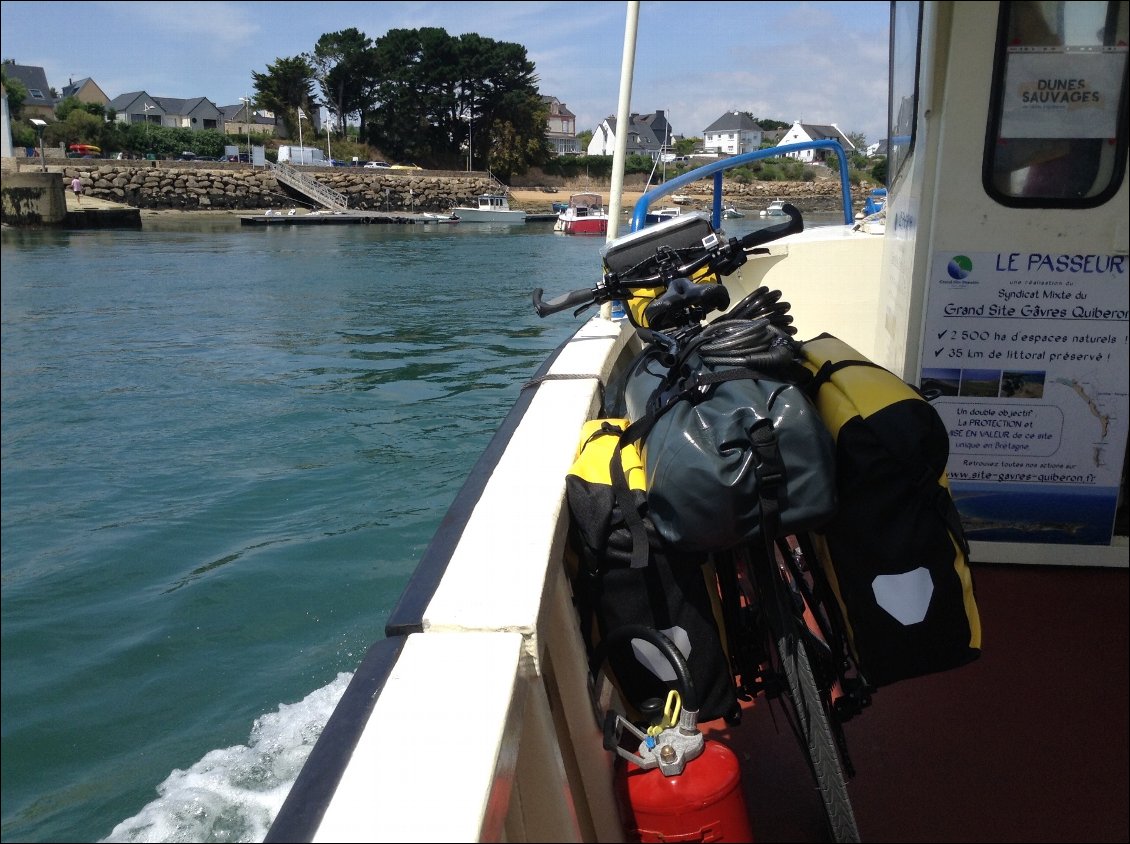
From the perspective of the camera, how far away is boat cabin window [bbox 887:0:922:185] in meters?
2.85

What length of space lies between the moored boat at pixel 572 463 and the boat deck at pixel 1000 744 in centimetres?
5

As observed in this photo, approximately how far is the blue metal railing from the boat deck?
7.10ft

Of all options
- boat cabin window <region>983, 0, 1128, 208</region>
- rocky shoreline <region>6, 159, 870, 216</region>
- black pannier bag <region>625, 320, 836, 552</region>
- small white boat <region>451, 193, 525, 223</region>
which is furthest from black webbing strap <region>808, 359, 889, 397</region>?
small white boat <region>451, 193, 525, 223</region>

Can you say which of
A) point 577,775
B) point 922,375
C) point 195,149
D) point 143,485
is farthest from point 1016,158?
point 195,149

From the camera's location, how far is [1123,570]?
2832mm

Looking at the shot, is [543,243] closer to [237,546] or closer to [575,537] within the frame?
[237,546]

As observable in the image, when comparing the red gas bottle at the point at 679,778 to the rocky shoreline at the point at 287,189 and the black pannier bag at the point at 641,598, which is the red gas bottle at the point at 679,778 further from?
the rocky shoreline at the point at 287,189

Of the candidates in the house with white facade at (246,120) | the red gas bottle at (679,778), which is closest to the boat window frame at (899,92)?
the red gas bottle at (679,778)

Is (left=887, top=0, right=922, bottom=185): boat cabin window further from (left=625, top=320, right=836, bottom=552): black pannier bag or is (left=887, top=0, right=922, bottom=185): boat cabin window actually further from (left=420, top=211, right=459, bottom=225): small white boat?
(left=420, top=211, right=459, bottom=225): small white boat

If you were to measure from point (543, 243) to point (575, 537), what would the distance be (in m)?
39.5

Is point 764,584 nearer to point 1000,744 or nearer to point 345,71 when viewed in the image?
point 1000,744

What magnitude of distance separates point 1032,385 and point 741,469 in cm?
154

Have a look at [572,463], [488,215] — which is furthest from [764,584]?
[488,215]

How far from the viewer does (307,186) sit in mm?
57438
